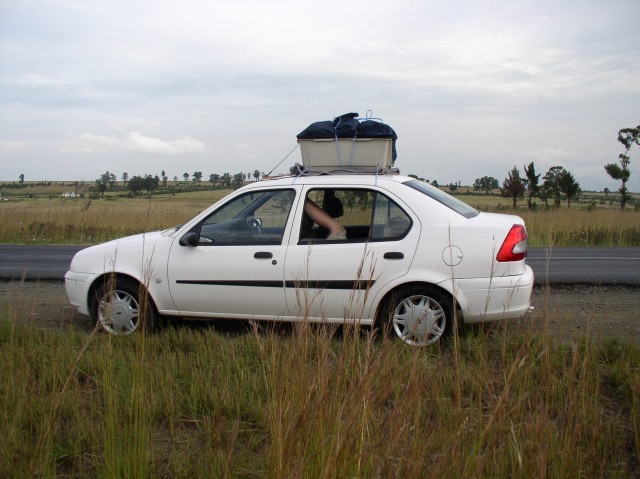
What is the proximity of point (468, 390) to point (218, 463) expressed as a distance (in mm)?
2021

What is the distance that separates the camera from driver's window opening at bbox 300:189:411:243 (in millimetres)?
5984

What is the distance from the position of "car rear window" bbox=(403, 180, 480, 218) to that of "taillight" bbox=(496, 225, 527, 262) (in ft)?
1.51

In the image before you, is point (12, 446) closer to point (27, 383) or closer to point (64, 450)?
point (64, 450)

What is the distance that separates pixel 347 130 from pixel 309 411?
4.36 meters

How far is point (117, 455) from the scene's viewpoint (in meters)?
3.31

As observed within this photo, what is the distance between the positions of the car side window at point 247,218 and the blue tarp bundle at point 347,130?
69cm

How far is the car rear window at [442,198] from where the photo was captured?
20.0 feet

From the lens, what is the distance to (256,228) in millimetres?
6312

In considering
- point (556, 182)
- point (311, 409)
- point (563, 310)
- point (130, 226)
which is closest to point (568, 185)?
point (556, 182)

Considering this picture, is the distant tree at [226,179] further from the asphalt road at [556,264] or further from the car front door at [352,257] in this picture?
the car front door at [352,257]

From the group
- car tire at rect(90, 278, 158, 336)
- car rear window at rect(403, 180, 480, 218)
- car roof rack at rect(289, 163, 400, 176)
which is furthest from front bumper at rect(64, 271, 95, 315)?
car rear window at rect(403, 180, 480, 218)

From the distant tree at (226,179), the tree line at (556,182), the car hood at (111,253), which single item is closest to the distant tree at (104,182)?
the car hood at (111,253)

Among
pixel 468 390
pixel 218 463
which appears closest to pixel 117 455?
pixel 218 463

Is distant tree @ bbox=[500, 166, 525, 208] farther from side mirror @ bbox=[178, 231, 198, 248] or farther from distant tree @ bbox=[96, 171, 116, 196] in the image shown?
side mirror @ bbox=[178, 231, 198, 248]
